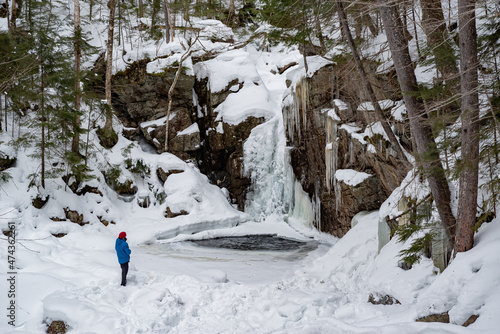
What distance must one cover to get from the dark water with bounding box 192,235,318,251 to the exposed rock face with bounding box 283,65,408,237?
64.6 inches

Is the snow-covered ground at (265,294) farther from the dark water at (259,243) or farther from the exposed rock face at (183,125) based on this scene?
the exposed rock face at (183,125)

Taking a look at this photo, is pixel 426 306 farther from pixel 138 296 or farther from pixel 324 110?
pixel 324 110

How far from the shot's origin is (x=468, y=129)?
3.98 meters

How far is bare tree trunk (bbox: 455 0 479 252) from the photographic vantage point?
3898 mm

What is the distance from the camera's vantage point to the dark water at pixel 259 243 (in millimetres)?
12234

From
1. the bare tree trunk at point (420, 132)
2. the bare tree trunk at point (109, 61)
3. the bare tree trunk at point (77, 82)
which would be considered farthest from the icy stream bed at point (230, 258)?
the bare tree trunk at point (109, 61)

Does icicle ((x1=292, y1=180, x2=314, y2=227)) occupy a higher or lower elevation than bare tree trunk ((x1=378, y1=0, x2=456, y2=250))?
lower

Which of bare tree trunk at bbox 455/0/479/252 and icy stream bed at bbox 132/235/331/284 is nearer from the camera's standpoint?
bare tree trunk at bbox 455/0/479/252

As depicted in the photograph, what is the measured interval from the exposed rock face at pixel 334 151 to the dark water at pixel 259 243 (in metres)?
1.64

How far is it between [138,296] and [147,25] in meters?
22.6

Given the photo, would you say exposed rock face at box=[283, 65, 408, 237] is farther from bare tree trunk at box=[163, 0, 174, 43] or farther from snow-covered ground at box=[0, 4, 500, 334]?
bare tree trunk at box=[163, 0, 174, 43]

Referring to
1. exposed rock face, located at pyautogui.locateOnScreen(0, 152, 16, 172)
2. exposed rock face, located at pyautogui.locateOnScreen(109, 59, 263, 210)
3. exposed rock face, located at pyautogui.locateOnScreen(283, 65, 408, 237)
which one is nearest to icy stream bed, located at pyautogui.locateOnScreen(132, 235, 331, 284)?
exposed rock face, located at pyautogui.locateOnScreen(283, 65, 408, 237)

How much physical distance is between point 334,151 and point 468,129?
8013 millimetres

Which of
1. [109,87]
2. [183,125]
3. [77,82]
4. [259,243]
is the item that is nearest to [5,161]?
[77,82]
